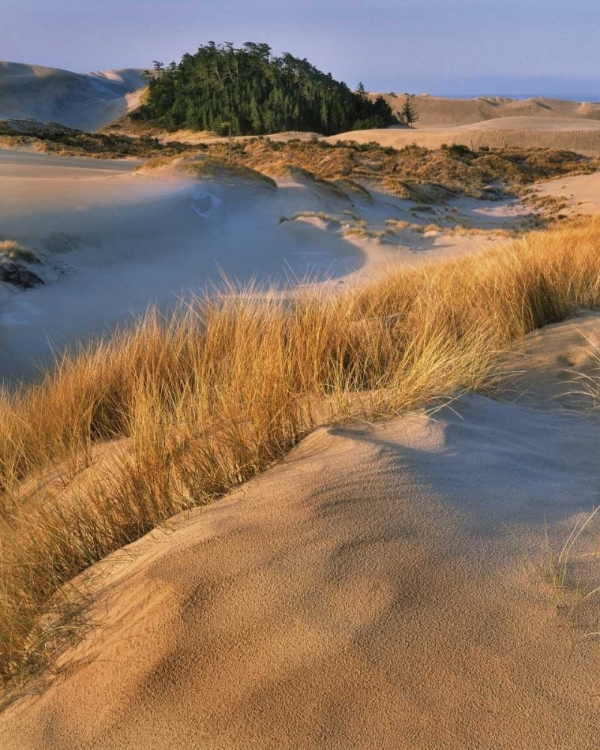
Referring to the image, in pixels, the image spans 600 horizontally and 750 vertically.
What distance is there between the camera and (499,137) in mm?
48438

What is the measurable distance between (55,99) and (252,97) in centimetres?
4178

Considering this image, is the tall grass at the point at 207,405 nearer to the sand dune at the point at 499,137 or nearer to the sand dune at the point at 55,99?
the sand dune at the point at 499,137

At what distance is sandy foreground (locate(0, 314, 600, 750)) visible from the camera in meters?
1.34

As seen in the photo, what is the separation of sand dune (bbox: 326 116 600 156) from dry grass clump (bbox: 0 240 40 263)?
35.9 metres

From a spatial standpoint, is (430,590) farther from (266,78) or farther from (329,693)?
(266,78)

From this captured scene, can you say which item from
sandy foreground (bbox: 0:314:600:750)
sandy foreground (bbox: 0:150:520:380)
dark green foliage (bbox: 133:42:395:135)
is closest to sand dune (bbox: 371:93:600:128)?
dark green foliage (bbox: 133:42:395:135)

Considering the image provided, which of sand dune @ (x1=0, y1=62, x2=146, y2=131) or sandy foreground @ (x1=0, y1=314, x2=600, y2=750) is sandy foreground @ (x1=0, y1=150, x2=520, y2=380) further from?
sand dune @ (x1=0, y1=62, x2=146, y2=131)

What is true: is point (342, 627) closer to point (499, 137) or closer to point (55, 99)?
point (499, 137)

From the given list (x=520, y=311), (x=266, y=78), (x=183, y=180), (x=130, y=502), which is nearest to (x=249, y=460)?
(x=130, y=502)

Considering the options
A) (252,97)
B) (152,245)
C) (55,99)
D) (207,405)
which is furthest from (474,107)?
(207,405)

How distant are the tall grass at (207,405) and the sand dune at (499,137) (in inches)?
1635

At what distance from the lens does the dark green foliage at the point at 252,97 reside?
5278cm

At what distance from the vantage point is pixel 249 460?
8.22ft

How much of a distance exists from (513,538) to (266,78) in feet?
194
